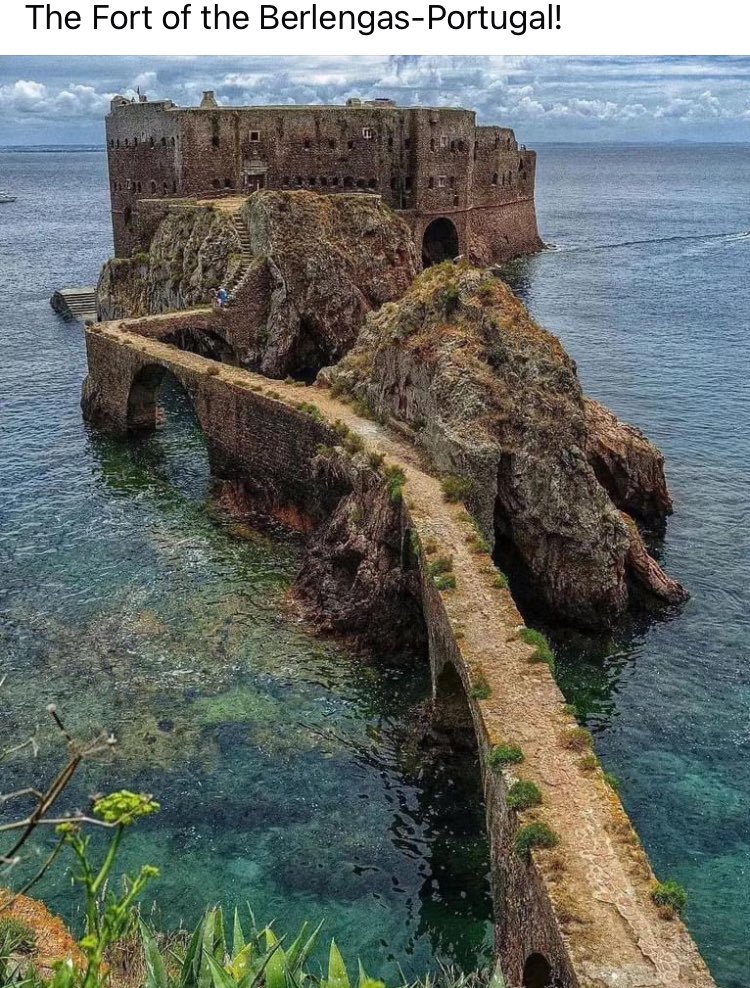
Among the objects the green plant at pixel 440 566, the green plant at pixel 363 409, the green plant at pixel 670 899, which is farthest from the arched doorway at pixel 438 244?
the green plant at pixel 670 899

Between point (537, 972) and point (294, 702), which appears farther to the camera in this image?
point (294, 702)

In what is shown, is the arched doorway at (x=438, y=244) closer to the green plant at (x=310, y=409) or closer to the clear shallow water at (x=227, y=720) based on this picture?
the clear shallow water at (x=227, y=720)

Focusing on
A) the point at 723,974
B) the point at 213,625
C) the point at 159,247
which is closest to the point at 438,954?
the point at 723,974

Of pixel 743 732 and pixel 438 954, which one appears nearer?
pixel 438 954

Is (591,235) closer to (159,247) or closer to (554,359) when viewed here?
(159,247)

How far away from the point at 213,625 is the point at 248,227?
32.2m

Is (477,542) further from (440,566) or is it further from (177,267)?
(177,267)

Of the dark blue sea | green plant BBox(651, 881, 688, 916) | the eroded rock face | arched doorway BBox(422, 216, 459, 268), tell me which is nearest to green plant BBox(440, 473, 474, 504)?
the eroded rock face

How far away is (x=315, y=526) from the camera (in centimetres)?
3656

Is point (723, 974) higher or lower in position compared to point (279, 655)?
lower

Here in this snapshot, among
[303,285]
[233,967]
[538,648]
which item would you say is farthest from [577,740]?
[303,285]

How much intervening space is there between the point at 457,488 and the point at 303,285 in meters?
27.7

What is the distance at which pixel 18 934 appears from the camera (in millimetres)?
15641

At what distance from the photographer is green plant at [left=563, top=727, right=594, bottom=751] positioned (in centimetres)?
1917
